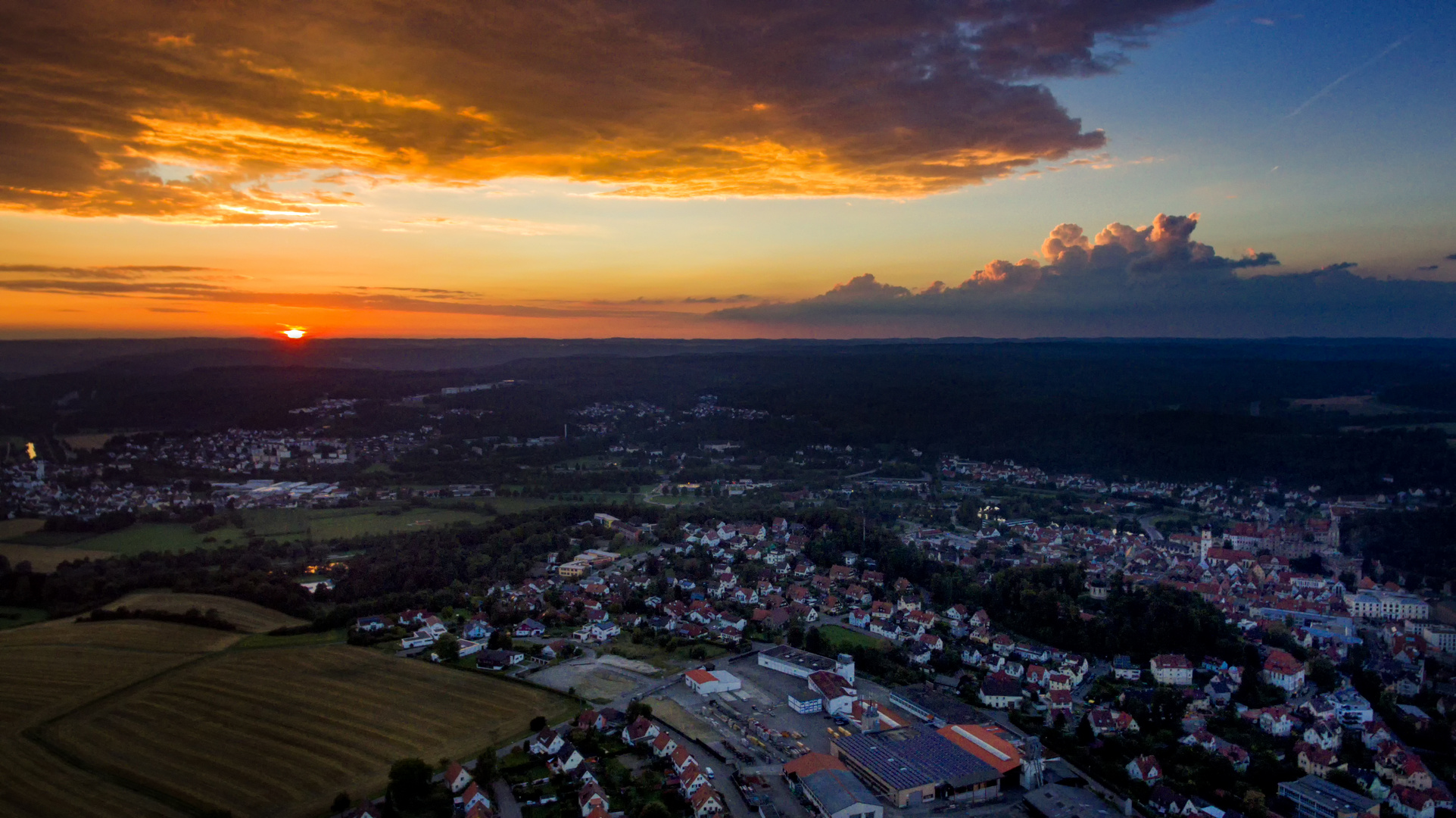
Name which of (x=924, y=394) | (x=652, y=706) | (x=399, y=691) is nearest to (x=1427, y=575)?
(x=652, y=706)

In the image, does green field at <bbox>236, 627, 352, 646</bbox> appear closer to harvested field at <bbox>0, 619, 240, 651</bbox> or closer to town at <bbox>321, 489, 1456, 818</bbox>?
harvested field at <bbox>0, 619, 240, 651</bbox>

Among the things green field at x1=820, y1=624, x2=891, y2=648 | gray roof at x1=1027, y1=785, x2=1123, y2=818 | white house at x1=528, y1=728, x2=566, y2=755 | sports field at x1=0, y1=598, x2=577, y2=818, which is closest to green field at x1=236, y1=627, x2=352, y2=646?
sports field at x1=0, y1=598, x2=577, y2=818

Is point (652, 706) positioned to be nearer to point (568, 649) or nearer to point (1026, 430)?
point (568, 649)

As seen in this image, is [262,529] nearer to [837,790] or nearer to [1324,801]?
[837,790]

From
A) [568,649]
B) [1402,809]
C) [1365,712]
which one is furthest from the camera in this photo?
[568,649]

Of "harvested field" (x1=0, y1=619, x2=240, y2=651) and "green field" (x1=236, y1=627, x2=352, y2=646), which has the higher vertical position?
"harvested field" (x1=0, y1=619, x2=240, y2=651)

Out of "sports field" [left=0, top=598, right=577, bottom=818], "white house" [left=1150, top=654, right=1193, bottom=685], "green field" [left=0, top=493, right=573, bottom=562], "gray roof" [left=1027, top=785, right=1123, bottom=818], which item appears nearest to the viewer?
"sports field" [left=0, top=598, right=577, bottom=818]

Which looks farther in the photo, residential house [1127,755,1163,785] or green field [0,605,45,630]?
green field [0,605,45,630]
